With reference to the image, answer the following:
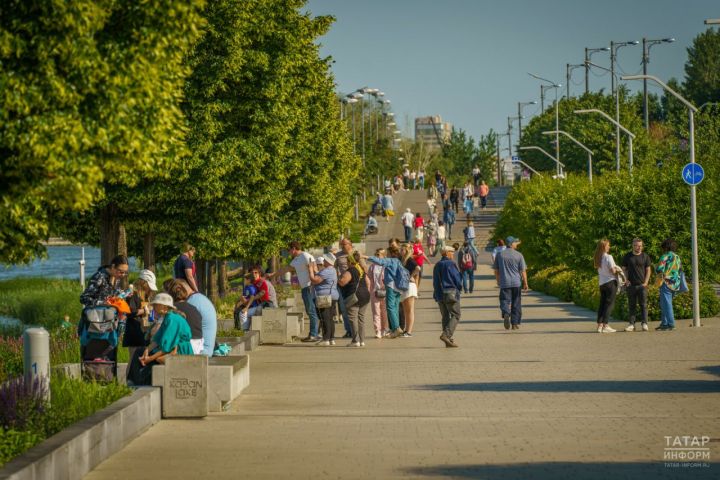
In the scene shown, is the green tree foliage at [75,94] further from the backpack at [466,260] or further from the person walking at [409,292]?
the backpack at [466,260]

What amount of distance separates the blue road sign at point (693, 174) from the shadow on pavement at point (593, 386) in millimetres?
12028

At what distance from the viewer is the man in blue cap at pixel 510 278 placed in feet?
96.0

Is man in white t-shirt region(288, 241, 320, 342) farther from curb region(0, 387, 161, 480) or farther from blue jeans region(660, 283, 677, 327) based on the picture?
curb region(0, 387, 161, 480)

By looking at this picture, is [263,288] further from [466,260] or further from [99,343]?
[466,260]

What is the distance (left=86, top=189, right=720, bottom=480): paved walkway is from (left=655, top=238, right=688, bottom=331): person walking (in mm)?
1513

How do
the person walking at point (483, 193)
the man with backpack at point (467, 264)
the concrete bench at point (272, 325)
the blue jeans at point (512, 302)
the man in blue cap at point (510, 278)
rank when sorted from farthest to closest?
1. the person walking at point (483, 193)
2. the man with backpack at point (467, 264)
3. the blue jeans at point (512, 302)
4. the man in blue cap at point (510, 278)
5. the concrete bench at point (272, 325)

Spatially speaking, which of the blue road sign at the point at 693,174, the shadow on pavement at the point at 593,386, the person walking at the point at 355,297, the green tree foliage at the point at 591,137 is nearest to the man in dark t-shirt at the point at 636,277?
the blue road sign at the point at 693,174

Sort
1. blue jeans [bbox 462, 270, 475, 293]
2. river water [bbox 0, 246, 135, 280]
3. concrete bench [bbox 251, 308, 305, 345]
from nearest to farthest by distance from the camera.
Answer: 1. concrete bench [bbox 251, 308, 305, 345]
2. blue jeans [bbox 462, 270, 475, 293]
3. river water [bbox 0, 246, 135, 280]

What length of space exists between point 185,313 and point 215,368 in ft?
4.57

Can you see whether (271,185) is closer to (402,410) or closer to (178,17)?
(402,410)

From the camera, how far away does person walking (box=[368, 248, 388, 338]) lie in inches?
1121

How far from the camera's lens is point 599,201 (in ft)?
114

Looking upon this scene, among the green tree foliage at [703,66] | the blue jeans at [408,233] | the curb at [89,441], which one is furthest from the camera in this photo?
the green tree foliage at [703,66]

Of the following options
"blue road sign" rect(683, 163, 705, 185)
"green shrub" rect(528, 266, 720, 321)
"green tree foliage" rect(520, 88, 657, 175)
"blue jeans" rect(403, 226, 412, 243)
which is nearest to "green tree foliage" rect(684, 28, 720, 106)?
"green tree foliage" rect(520, 88, 657, 175)
